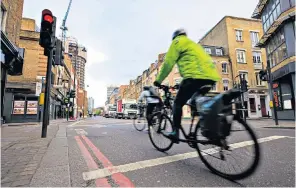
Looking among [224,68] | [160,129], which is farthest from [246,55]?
[160,129]

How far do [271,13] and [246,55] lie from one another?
1468 centimetres

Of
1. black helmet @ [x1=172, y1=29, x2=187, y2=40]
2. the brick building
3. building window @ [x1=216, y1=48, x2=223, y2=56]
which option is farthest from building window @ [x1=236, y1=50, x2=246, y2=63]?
black helmet @ [x1=172, y1=29, x2=187, y2=40]

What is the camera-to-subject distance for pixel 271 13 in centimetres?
1928

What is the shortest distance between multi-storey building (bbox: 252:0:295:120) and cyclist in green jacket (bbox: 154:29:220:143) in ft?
52.6

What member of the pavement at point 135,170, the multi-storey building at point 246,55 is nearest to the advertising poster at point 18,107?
the pavement at point 135,170

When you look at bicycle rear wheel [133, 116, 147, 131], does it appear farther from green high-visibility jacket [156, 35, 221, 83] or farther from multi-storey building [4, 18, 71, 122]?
multi-storey building [4, 18, 71, 122]

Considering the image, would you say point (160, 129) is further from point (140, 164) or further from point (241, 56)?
point (241, 56)

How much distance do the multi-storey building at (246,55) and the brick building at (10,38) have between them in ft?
93.4

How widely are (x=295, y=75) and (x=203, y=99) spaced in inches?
694

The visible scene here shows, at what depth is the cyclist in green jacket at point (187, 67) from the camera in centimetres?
276

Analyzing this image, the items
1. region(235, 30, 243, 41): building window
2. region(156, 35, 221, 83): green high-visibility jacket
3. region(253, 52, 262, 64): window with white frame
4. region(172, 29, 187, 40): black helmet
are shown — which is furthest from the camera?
region(253, 52, 262, 64): window with white frame

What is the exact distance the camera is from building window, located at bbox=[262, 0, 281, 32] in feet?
59.0

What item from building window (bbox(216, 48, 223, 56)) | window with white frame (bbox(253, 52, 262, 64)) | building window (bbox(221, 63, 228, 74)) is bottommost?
building window (bbox(221, 63, 228, 74))

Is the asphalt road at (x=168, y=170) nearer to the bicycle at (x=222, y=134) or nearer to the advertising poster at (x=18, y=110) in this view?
the bicycle at (x=222, y=134)
